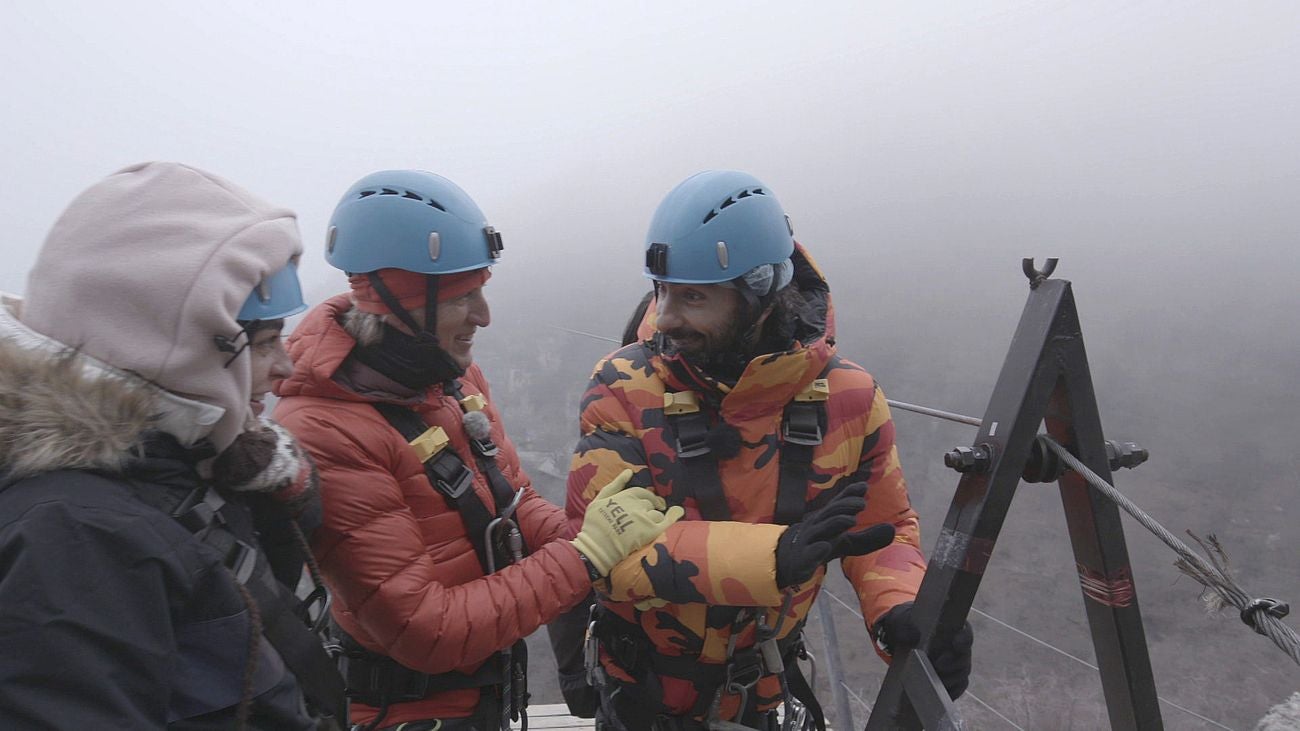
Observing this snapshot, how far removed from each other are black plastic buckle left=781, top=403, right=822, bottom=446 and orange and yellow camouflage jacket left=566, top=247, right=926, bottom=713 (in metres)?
0.04

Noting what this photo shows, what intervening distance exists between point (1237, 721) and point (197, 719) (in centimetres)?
584

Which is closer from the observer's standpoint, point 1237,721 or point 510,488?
point 510,488

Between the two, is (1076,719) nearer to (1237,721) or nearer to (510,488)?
(1237,721)

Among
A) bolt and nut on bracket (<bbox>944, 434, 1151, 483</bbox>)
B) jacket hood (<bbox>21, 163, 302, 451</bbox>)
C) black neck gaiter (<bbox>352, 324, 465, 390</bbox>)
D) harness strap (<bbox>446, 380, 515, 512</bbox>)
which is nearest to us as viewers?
jacket hood (<bbox>21, 163, 302, 451</bbox>)

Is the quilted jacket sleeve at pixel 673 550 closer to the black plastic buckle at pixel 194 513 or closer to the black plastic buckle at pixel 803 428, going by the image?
the black plastic buckle at pixel 803 428

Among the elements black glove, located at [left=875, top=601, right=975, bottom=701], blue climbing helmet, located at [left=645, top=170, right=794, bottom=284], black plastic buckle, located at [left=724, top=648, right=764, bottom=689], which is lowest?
black plastic buckle, located at [left=724, top=648, right=764, bottom=689]

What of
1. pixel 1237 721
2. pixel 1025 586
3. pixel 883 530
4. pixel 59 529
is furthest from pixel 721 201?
pixel 1025 586

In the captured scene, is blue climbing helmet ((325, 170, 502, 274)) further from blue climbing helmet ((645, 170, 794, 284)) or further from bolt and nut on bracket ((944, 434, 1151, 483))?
bolt and nut on bracket ((944, 434, 1151, 483))

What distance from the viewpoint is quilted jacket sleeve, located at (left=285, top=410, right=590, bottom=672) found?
5.39 ft

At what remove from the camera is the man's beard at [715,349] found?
6.33 feet

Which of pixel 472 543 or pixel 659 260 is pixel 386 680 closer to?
pixel 472 543

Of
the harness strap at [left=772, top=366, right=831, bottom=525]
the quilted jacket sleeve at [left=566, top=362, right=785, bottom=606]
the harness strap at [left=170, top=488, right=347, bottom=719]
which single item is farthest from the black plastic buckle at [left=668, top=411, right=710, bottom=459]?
the harness strap at [left=170, top=488, right=347, bottom=719]

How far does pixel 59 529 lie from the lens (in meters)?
0.92

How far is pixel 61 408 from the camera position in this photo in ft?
3.31
